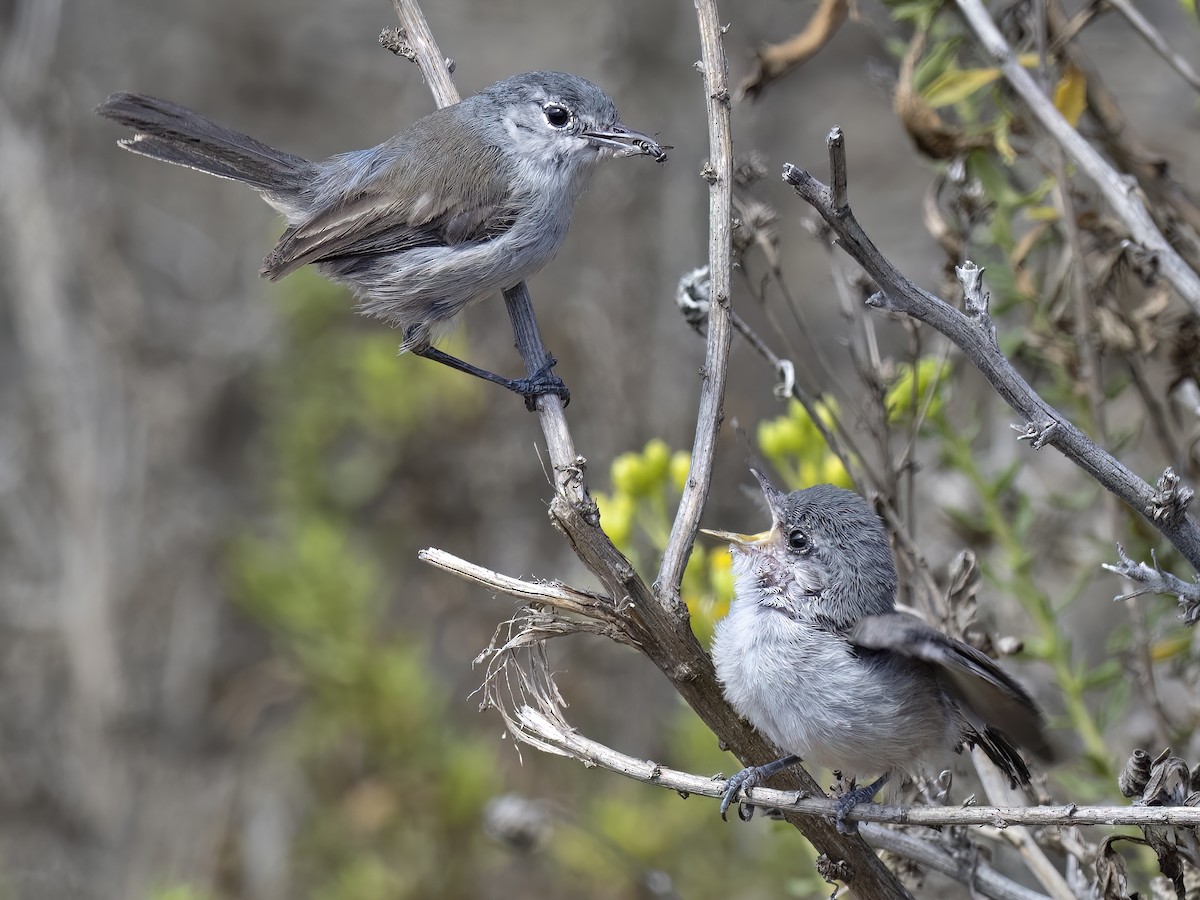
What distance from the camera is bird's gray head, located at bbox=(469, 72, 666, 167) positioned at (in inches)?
133

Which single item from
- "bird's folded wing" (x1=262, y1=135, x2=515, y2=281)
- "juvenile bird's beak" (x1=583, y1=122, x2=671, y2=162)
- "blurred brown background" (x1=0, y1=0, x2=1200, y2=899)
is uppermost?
"juvenile bird's beak" (x1=583, y1=122, x2=671, y2=162)

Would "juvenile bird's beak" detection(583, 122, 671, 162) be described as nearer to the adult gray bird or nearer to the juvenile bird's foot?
the juvenile bird's foot

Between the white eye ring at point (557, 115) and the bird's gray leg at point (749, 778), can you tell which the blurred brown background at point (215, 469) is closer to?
the white eye ring at point (557, 115)

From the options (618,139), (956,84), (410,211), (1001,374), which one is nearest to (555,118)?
(618,139)

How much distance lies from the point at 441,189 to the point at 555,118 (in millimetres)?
409

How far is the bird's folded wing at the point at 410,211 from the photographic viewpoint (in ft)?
10.6

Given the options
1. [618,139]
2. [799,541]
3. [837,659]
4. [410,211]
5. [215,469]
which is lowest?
[215,469]

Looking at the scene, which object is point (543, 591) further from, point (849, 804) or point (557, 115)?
point (557, 115)

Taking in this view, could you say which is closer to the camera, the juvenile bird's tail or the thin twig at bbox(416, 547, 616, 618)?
the thin twig at bbox(416, 547, 616, 618)

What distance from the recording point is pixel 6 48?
613 centimetres

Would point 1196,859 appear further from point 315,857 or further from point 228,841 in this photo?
point 228,841

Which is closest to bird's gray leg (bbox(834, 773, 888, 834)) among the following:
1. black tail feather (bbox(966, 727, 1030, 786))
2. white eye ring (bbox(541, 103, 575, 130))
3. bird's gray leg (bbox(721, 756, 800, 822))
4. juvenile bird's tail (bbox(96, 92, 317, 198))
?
bird's gray leg (bbox(721, 756, 800, 822))

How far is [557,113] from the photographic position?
11.2 feet

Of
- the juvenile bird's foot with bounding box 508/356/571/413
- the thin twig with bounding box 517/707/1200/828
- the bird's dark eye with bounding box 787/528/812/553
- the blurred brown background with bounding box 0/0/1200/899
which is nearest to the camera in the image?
the thin twig with bounding box 517/707/1200/828
